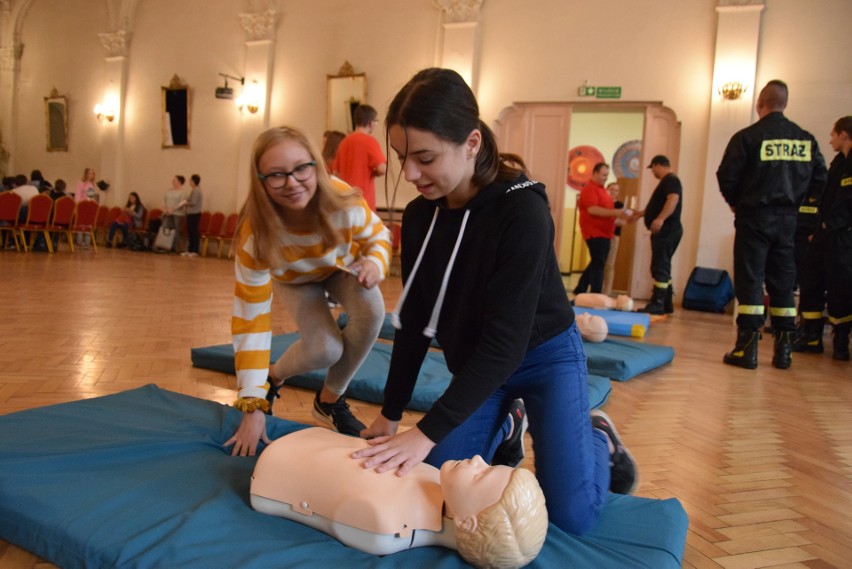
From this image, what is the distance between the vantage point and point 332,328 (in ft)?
9.21

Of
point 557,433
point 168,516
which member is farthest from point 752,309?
point 168,516

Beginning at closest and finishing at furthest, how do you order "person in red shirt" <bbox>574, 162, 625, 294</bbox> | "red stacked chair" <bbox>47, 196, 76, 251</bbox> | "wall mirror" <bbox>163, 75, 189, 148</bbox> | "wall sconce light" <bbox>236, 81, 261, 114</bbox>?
"person in red shirt" <bbox>574, 162, 625, 294</bbox>
"red stacked chair" <bbox>47, 196, 76, 251</bbox>
"wall sconce light" <bbox>236, 81, 261, 114</bbox>
"wall mirror" <bbox>163, 75, 189, 148</bbox>

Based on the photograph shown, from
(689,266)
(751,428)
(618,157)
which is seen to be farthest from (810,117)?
(751,428)

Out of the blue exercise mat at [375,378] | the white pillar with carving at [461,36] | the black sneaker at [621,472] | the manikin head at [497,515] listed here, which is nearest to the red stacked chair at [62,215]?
the white pillar with carving at [461,36]

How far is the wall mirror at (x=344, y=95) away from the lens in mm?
11586

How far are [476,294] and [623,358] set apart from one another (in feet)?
8.56

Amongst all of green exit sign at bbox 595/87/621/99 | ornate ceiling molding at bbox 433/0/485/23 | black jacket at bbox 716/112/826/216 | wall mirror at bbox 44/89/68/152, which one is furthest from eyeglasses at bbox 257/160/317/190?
wall mirror at bbox 44/89/68/152

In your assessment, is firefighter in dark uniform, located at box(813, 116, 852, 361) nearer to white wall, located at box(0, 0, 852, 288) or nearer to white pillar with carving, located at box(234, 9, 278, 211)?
white wall, located at box(0, 0, 852, 288)

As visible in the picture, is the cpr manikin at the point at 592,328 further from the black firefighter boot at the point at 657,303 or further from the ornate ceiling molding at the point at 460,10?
the ornate ceiling molding at the point at 460,10

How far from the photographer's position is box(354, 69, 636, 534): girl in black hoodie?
1.65 m

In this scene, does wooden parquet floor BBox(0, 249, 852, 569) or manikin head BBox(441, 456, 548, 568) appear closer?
manikin head BBox(441, 456, 548, 568)

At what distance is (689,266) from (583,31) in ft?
12.3

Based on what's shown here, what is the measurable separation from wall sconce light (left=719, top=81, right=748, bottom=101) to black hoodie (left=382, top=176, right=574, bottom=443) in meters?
8.19

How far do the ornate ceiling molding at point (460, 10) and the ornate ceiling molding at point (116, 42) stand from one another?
25.9ft
